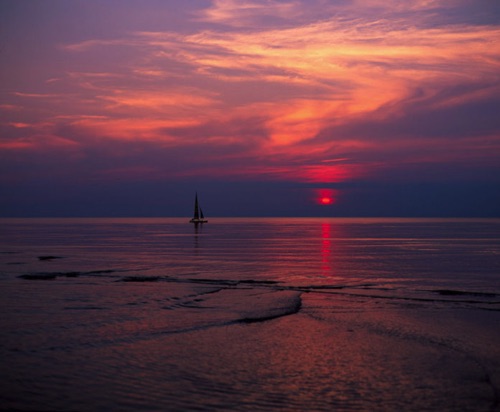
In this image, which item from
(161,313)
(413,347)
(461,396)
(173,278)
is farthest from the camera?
(173,278)

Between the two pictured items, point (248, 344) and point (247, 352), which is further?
point (248, 344)

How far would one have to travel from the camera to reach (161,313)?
16.7 m

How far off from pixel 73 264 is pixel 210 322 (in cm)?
2056

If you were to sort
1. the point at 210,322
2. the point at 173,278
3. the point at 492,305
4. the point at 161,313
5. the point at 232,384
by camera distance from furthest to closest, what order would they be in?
the point at 173,278, the point at 492,305, the point at 161,313, the point at 210,322, the point at 232,384

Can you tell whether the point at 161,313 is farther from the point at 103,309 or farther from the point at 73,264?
the point at 73,264

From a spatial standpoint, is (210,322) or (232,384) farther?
(210,322)

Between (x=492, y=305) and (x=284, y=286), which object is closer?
(x=492, y=305)

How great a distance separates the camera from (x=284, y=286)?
23438 millimetres

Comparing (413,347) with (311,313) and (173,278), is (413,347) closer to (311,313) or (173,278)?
(311,313)

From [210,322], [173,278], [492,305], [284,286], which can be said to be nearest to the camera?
[210,322]

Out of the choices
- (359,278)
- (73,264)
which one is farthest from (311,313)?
(73,264)

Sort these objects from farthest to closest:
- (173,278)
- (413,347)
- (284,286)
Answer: (173,278)
(284,286)
(413,347)

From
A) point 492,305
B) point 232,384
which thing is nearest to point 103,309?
point 232,384

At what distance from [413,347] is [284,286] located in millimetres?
11171
